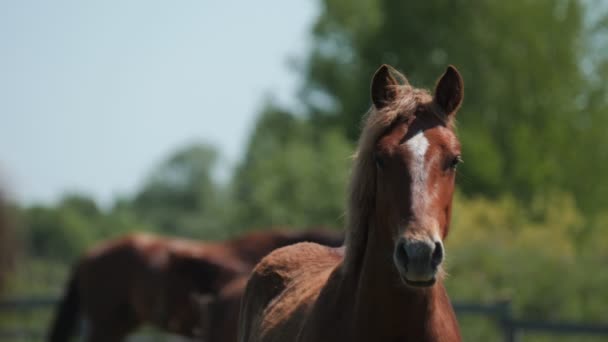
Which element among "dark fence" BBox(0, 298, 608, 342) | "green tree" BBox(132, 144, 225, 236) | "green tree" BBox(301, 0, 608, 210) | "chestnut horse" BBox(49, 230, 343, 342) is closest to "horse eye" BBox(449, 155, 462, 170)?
"chestnut horse" BBox(49, 230, 343, 342)

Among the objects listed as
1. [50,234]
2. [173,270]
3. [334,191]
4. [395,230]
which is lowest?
[395,230]

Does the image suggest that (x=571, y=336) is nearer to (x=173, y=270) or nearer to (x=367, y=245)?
(x=173, y=270)

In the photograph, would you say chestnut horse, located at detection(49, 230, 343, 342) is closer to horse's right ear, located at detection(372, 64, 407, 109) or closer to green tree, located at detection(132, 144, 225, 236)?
horse's right ear, located at detection(372, 64, 407, 109)

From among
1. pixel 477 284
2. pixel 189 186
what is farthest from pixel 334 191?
pixel 189 186

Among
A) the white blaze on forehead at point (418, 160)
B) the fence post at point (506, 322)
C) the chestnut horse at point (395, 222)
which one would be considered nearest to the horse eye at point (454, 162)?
the chestnut horse at point (395, 222)

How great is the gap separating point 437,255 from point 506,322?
770 cm

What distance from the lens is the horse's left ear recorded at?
409 cm

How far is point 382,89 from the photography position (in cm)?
415

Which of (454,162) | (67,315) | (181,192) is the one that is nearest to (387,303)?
(454,162)

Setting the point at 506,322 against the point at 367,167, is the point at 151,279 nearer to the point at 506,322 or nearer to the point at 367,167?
the point at 506,322

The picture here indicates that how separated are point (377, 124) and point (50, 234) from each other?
39913mm

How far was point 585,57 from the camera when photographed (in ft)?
96.5

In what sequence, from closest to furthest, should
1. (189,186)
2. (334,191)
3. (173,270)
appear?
(173,270), (334,191), (189,186)

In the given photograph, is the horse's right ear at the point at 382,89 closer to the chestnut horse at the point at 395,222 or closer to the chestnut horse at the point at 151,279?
the chestnut horse at the point at 395,222
